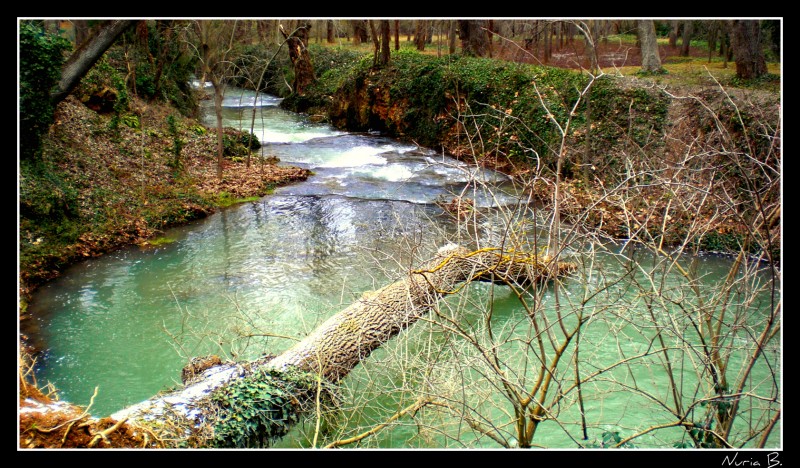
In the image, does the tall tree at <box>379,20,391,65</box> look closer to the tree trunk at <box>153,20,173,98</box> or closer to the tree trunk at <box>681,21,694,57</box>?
the tree trunk at <box>153,20,173,98</box>

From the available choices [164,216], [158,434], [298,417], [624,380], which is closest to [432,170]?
[164,216]

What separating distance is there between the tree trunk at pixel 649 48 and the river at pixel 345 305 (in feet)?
22.5

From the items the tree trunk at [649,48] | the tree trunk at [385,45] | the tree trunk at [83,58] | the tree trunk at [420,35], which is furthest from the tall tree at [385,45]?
the tree trunk at [83,58]

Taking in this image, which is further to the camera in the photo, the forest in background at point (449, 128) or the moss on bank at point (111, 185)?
the moss on bank at point (111, 185)

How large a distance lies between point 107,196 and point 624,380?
10.1 meters

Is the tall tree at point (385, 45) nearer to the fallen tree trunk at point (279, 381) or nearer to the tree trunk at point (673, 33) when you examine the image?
the tree trunk at point (673, 33)

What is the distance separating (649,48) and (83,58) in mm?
14530

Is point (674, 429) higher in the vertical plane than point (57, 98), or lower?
lower

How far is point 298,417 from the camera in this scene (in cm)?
559

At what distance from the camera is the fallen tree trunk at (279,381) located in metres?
4.52

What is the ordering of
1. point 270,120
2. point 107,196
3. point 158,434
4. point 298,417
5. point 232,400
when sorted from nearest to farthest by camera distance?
point 158,434 → point 232,400 → point 298,417 → point 107,196 → point 270,120
